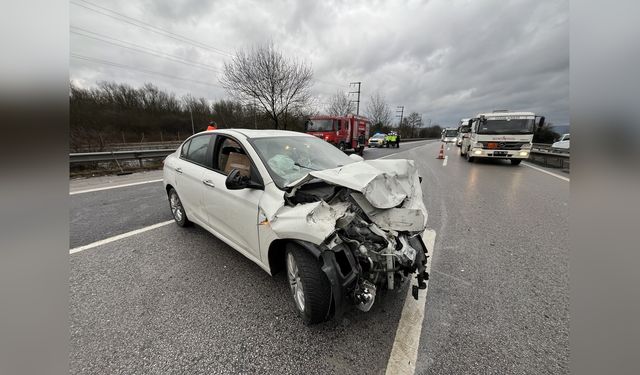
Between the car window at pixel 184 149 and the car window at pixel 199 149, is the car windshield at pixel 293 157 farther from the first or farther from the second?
the car window at pixel 184 149

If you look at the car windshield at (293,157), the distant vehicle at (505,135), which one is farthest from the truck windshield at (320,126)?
the car windshield at (293,157)

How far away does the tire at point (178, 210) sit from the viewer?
12.3ft

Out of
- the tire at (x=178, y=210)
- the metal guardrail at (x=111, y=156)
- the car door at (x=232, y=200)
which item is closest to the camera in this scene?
the car door at (x=232, y=200)

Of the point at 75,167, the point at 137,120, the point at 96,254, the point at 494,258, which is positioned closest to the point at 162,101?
the point at 137,120

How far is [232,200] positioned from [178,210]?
6.16 feet

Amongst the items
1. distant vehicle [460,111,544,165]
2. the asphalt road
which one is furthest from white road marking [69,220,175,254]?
distant vehicle [460,111,544,165]

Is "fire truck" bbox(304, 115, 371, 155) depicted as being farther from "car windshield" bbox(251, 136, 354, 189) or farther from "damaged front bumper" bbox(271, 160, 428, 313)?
"damaged front bumper" bbox(271, 160, 428, 313)

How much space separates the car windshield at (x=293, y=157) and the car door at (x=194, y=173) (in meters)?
0.90

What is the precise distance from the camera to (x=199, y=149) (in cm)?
347
